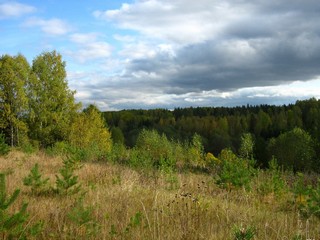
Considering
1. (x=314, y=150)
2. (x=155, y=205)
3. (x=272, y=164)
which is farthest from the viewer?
(x=314, y=150)

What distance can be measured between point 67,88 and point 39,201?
108ft

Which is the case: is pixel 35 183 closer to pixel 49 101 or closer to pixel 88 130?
pixel 49 101

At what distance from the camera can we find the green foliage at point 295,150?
45219 mm

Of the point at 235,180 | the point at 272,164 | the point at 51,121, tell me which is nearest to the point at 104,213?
the point at 235,180

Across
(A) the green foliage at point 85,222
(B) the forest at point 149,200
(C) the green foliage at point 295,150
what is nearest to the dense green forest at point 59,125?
(C) the green foliage at point 295,150

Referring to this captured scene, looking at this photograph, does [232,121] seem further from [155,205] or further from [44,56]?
[155,205]

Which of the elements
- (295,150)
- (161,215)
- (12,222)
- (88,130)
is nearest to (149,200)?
(161,215)

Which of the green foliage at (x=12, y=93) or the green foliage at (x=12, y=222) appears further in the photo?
the green foliage at (x=12, y=93)

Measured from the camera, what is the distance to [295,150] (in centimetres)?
4722

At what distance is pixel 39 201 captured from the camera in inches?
234

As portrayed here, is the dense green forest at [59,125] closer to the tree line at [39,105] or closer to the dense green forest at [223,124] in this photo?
the tree line at [39,105]

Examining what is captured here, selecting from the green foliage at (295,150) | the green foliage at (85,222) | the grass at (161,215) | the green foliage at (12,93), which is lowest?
the green foliage at (295,150)

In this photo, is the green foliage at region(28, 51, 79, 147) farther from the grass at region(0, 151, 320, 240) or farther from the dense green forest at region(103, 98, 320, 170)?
the dense green forest at region(103, 98, 320, 170)

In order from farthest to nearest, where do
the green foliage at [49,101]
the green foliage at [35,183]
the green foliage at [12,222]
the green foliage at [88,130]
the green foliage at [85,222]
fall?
the green foliage at [88,130]
the green foliage at [49,101]
the green foliage at [35,183]
the green foliage at [85,222]
the green foliage at [12,222]
